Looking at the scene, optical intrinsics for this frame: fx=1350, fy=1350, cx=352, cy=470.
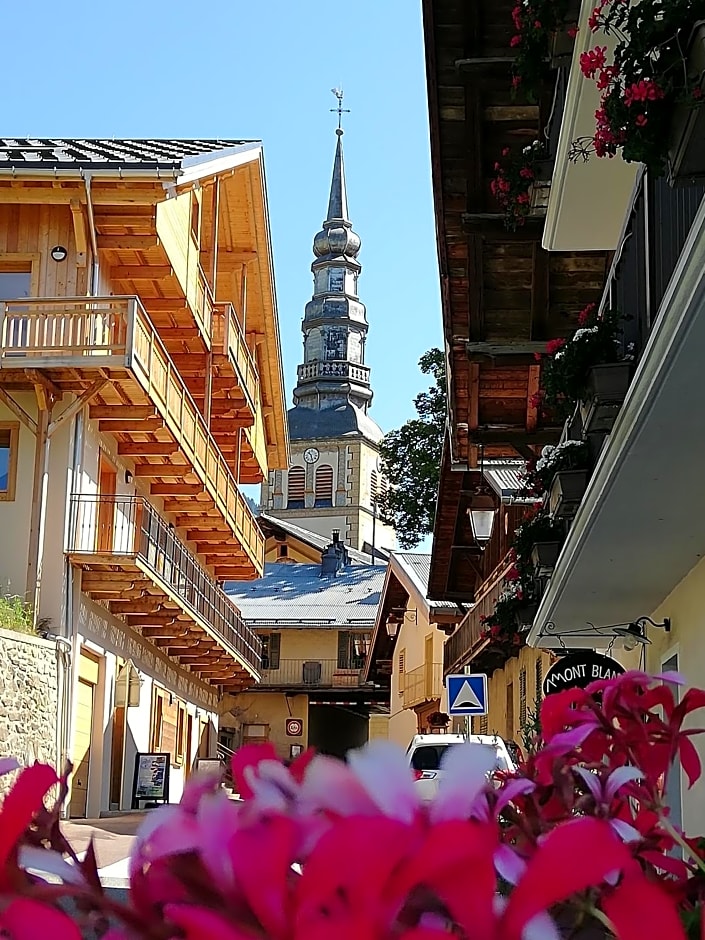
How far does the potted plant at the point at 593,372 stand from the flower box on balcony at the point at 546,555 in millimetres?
2153

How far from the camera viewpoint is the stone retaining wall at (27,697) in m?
17.8

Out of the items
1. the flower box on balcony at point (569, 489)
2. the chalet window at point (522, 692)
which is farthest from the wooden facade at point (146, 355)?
the flower box on balcony at point (569, 489)

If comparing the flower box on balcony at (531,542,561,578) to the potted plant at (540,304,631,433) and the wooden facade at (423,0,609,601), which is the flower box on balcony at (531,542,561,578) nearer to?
the wooden facade at (423,0,609,601)

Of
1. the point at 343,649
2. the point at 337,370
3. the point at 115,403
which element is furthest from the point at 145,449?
the point at 337,370

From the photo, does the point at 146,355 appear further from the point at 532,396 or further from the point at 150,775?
the point at 150,775

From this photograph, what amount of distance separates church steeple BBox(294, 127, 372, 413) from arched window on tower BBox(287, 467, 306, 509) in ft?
17.9

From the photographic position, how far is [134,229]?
2122 centimetres

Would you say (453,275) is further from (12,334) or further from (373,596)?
(373,596)

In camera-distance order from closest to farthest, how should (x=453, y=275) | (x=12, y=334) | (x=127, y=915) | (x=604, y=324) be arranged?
(x=127, y=915), (x=604, y=324), (x=453, y=275), (x=12, y=334)

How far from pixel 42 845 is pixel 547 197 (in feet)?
29.1

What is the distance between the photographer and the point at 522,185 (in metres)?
9.37

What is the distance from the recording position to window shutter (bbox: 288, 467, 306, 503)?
10199 cm

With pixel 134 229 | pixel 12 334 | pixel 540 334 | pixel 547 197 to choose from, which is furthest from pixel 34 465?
pixel 547 197

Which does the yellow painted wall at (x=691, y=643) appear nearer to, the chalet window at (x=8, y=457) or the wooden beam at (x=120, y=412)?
the wooden beam at (x=120, y=412)
